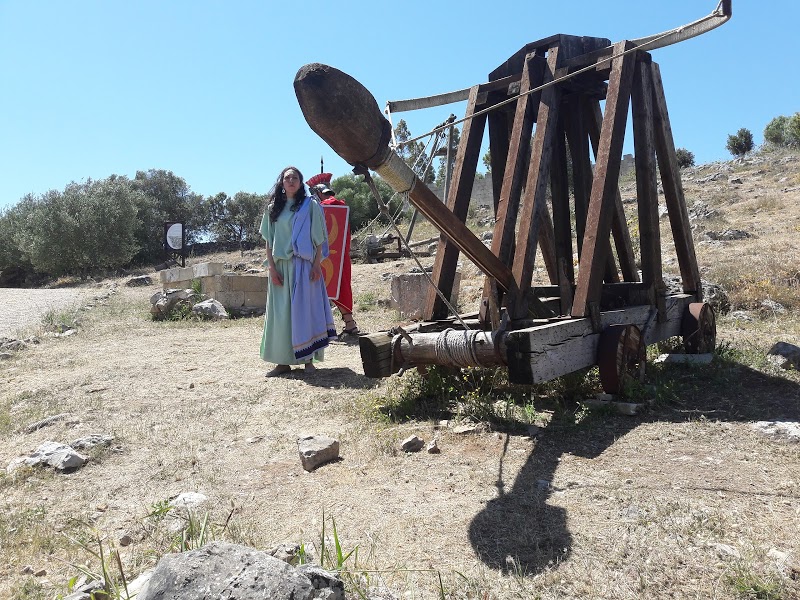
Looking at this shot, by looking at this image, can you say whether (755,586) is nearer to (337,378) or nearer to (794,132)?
(337,378)

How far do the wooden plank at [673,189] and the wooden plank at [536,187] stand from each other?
910 mm

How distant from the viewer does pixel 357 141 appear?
250 centimetres

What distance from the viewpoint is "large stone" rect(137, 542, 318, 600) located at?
1524mm

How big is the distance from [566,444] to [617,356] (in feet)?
2.51

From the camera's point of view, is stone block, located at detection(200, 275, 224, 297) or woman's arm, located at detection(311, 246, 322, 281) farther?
stone block, located at detection(200, 275, 224, 297)

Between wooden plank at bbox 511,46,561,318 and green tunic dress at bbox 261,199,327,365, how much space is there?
224 centimetres

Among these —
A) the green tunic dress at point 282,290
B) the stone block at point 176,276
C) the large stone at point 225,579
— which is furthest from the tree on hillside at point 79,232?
the large stone at point 225,579

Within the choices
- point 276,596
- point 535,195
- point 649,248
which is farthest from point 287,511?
point 649,248

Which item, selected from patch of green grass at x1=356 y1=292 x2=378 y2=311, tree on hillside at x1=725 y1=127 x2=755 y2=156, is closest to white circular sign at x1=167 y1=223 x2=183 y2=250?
patch of green grass at x1=356 y1=292 x2=378 y2=311

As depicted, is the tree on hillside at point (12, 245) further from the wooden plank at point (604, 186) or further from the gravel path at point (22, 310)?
the wooden plank at point (604, 186)

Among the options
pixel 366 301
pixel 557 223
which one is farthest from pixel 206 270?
pixel 557 223

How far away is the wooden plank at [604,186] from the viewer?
3.76 metres

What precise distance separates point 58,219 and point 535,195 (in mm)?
26753

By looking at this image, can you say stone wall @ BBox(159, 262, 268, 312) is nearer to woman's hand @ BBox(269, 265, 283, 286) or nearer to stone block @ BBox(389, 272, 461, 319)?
stone block @ BBox(389, 272, 461, 319)
